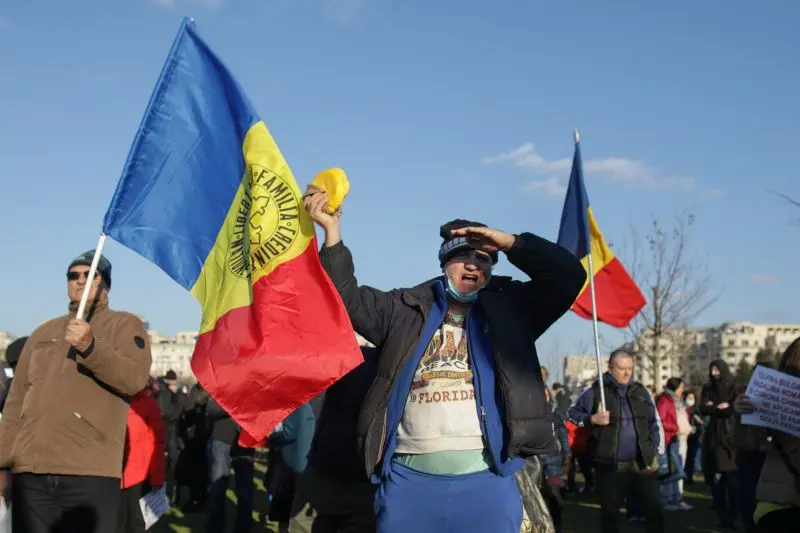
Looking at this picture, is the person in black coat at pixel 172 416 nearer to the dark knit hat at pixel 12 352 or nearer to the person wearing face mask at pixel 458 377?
the dark knit hat at pixel 12 352

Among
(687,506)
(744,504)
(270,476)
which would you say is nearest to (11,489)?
(270,476)

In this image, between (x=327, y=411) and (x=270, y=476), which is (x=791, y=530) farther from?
(x=270, y=476)

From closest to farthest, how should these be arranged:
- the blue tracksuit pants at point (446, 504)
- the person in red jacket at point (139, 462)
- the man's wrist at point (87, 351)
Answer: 1. the blue tracksuit pants at point (446, 504)
2. the man's wrist at point (87, 351)
3. the person in red jacket at point (139, 462)

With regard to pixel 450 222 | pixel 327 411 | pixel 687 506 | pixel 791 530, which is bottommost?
pixel 687 506

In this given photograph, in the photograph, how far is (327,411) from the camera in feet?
19.5

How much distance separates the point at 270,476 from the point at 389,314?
7.58 meters

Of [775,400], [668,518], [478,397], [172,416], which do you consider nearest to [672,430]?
[668,518]

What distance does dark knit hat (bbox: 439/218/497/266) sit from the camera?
411 centimetres

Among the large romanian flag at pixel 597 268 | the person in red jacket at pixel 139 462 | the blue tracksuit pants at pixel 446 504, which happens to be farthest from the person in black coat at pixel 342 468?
the large romanian flag at pixel 597 268

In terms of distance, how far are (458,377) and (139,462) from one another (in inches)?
175

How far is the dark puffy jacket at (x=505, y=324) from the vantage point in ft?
12.9

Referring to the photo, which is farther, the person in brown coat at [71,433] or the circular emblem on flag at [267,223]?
the person in brown coat at [71,433]

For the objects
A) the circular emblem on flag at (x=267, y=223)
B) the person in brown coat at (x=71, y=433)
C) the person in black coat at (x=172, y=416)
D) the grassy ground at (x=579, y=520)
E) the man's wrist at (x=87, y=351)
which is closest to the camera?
the circular emblem on flag at (x=267, y=223)

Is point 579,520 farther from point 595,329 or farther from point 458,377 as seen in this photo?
point 458,377
